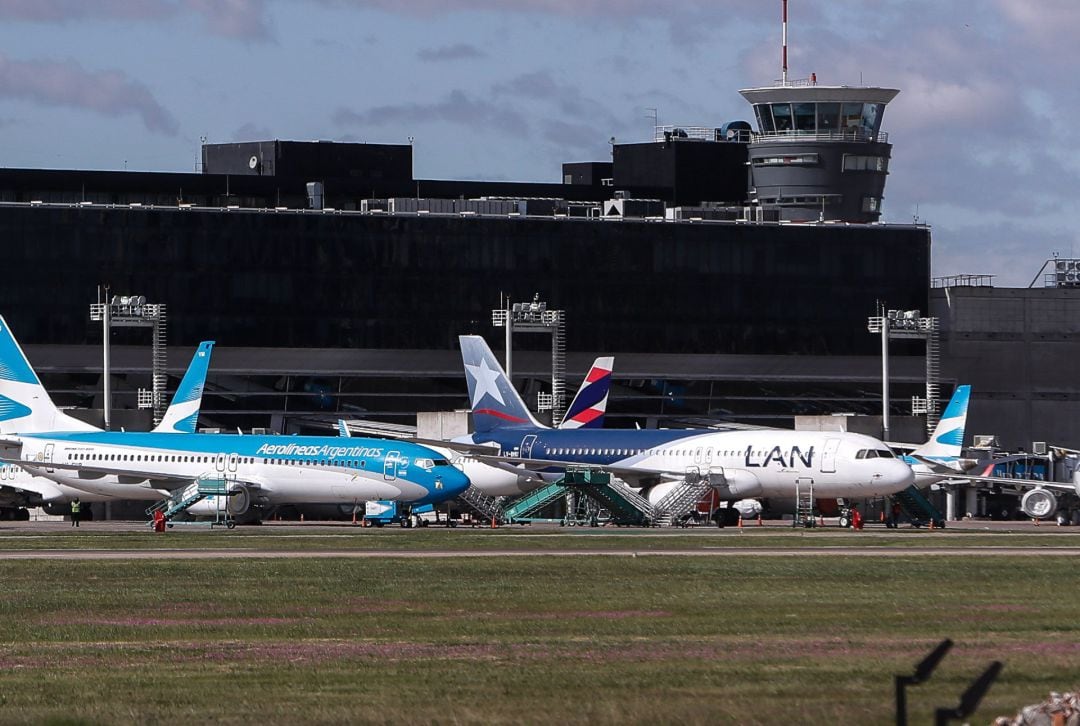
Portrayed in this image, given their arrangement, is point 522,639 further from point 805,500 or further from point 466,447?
point 466,447

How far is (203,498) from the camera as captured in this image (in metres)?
89.2

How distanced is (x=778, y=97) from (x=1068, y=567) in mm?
108321

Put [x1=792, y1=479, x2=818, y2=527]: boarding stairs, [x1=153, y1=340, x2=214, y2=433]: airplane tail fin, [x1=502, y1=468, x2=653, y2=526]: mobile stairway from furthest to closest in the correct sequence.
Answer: [x1=153, y1=340, x2=214, y2=433]: airplane tail fin, [x1=502, y1=468, x2=653, y2=526]: mobile stairway, [x1=792, y1=479, x2=818, y2=527]: boarding stairs

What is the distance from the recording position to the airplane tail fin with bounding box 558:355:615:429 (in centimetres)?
10662

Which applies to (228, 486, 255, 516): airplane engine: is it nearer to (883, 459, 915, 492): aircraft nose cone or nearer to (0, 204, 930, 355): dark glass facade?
(883, 459, 915, 492): aircraft nose cone

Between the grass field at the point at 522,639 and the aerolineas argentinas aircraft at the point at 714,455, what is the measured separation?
3088cm

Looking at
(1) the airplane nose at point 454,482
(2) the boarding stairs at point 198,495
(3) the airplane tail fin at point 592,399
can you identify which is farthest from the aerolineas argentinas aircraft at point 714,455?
(2) the boarding stairs at point 198,495

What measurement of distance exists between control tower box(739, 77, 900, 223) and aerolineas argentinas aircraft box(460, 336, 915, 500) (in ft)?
209

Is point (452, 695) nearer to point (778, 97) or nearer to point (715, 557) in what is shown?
point (715, 557)

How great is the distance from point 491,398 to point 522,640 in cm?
6713

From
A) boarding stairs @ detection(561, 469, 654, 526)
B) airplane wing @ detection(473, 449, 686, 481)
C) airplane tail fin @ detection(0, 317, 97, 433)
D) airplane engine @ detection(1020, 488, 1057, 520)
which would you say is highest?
airplane tail fin @ detection(0, 317, 97, 433)

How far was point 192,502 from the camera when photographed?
8894 cm

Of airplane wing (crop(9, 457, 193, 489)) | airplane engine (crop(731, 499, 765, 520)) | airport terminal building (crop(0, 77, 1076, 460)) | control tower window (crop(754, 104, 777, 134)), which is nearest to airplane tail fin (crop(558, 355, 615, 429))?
airplane engine (crop(731, 499, 765, 520))

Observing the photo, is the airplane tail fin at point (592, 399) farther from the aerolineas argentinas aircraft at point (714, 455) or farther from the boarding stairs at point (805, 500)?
the boarding stairs at point (805, 500)
